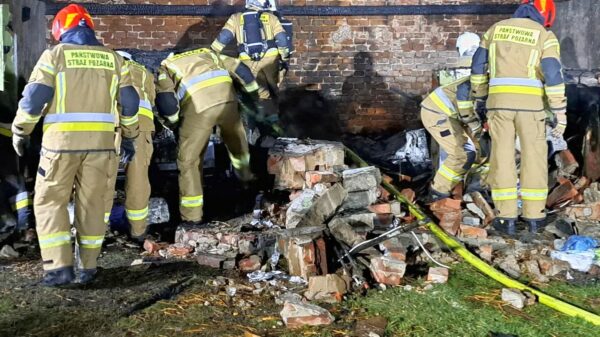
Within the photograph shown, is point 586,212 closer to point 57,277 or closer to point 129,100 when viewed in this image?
point 129,100

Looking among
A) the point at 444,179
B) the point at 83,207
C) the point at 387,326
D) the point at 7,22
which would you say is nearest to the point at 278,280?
the point at 387,326

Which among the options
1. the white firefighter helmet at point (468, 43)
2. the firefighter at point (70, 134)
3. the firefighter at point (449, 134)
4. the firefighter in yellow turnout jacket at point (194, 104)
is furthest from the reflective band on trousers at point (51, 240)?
the white firefighter helmet at point (468, 43)

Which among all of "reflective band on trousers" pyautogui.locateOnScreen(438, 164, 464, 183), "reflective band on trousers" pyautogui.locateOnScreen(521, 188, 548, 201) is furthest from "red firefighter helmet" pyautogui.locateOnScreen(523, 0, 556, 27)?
"reflective band on trousers" pyautogui.locateOnScreen(438, 164, 464, 183)

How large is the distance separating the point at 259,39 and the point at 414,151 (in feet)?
7.71

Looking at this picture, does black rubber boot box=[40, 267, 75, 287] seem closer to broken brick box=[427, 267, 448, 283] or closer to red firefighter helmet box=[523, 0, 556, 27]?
broken brick box=[427, 267, 448, 283]

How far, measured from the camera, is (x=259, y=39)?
8.20 metres

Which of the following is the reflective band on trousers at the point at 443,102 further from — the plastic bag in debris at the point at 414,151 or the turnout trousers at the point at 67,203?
the turnout trousers at the point at 67,203

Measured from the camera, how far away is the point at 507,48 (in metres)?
5.82

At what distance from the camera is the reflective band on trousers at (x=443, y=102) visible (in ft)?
21.4

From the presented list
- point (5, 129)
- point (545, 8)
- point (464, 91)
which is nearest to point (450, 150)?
point (464, 91)

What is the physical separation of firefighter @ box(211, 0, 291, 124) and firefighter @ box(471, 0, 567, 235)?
9.93 feet

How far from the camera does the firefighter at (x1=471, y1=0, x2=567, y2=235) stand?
5750 millimetres

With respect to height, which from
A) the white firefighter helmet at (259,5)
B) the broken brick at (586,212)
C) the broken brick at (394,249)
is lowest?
the broken brick at (586,212)

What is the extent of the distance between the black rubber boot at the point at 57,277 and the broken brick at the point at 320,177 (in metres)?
2.34
